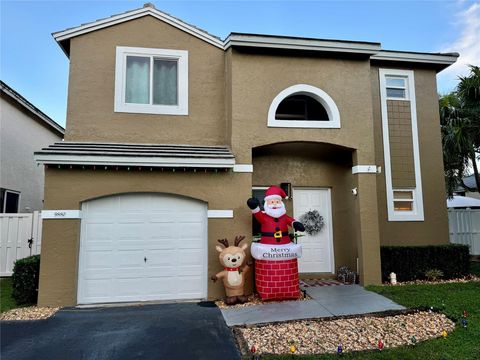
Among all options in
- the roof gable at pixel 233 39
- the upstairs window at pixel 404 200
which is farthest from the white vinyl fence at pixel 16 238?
the upstairs window at pixel 404 200

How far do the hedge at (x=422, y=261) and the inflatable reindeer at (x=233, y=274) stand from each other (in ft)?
14.5

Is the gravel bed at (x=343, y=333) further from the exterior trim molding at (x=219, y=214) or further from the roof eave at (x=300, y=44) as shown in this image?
the roof eave at (x=300, y=44)

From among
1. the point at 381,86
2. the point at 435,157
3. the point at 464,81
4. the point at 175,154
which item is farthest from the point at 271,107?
the point at 464,81

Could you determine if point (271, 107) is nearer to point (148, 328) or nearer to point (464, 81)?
point (148, 328)

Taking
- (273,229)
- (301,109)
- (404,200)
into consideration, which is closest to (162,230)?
(273,229)

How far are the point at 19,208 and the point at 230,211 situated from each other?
9588 mm

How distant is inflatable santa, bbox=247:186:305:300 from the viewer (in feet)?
25.8

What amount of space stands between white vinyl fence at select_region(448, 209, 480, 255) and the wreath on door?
7.19 m

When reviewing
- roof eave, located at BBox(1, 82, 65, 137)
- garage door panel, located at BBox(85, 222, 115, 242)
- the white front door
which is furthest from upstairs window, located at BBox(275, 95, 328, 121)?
roof eave, located at BBox(1, 82, 65, 137)

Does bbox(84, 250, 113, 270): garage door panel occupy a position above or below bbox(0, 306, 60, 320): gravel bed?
above

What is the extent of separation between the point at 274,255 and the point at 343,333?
238cm

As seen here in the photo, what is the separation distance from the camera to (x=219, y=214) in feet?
28.0

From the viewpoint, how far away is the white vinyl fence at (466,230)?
1388 cm

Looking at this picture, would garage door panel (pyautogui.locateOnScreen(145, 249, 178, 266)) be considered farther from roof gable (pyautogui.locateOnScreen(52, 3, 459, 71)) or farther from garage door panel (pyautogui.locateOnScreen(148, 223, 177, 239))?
roof gable (pyautogui.locateOnScreen(52, 3, 459, 71))
